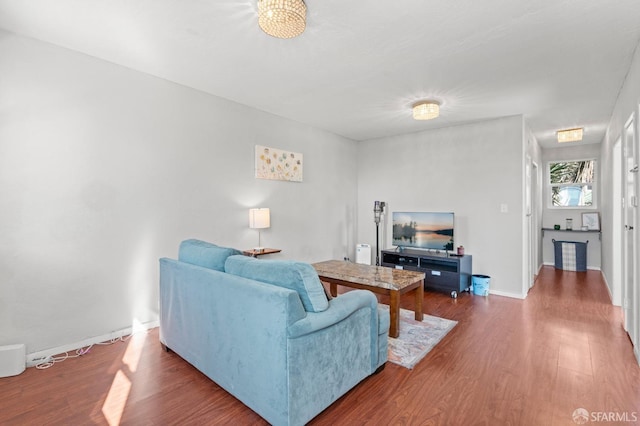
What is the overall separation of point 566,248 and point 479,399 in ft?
19.1

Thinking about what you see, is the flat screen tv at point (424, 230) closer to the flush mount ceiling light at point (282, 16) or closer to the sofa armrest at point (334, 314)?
the sofa armrest at point (334, 314)

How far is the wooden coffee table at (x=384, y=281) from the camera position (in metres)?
2.97

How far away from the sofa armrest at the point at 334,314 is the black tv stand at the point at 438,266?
2525 mm

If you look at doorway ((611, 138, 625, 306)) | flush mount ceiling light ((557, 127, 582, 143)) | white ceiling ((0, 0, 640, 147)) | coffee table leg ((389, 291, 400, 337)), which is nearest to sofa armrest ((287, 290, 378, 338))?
coffee table leg ((389, 291, 400, 337))

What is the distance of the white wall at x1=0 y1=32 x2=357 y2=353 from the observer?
2.49 metres

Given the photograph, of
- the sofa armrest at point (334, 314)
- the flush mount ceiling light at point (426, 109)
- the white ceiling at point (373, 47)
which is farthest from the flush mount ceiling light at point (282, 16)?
the flush mount ceiling light at point (426, 109)

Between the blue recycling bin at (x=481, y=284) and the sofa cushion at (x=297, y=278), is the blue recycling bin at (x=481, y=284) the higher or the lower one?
the lower one

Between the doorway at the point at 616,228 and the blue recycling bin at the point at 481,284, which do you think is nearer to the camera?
the doorway at the point at 616,228

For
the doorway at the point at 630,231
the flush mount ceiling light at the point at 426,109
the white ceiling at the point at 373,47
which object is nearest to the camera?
the white ceiling at the point at 373,47

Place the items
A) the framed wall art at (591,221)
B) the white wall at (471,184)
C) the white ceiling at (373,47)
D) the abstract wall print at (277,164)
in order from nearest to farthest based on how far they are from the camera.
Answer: the white ceiling at (373,47) → the abstract wall print at (277,164) → the white wall at (471,184) → the framed wall art at (591,221)

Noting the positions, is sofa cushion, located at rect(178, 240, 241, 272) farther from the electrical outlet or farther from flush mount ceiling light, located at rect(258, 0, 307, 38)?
flush mount ceiling light, located at rect(258, 0, 307, 38)

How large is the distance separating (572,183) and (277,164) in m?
6.23

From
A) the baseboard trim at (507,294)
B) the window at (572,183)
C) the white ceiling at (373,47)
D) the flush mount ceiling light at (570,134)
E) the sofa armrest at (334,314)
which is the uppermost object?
the white ceiling at (373,47)

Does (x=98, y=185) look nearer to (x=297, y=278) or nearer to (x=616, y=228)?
(x=297, y=278)
